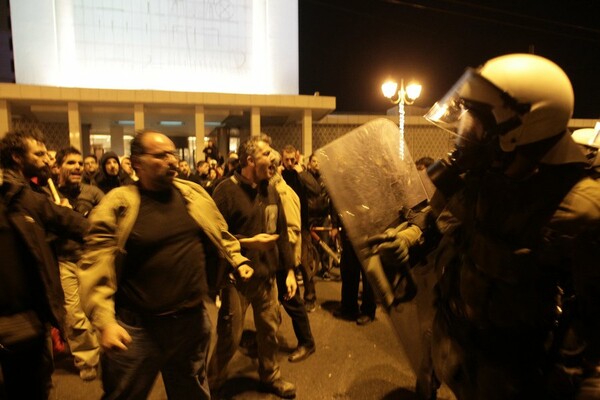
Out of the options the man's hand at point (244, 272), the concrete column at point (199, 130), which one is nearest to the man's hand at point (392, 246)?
the man's hand at point (244, 272)

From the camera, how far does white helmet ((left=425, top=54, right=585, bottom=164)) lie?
1627 millimetres

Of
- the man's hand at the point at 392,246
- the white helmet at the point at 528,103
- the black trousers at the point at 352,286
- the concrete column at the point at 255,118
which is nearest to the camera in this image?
the white helmet at the point at 528,103

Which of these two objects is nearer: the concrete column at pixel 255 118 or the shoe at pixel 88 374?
the shoe at pixel 88 374

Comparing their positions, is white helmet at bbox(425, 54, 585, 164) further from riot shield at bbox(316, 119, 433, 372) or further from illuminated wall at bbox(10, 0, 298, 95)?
illuminated wall at bbox(10, 0, 298, 95)

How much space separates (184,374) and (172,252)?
0.74m

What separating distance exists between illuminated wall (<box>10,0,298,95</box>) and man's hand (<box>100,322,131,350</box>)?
1553cm

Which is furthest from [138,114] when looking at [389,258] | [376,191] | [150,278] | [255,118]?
[389,258]

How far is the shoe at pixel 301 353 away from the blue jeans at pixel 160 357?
1.57 m

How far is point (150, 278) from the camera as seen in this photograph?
2184mm

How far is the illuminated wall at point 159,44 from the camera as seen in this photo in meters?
14.8

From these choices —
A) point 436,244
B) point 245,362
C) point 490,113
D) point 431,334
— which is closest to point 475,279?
point 436,244

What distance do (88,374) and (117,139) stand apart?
16.4 metres

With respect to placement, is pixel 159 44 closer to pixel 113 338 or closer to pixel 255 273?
pixel 255 273

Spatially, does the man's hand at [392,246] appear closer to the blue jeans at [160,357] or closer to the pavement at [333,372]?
the blue jeans at [160,357]
